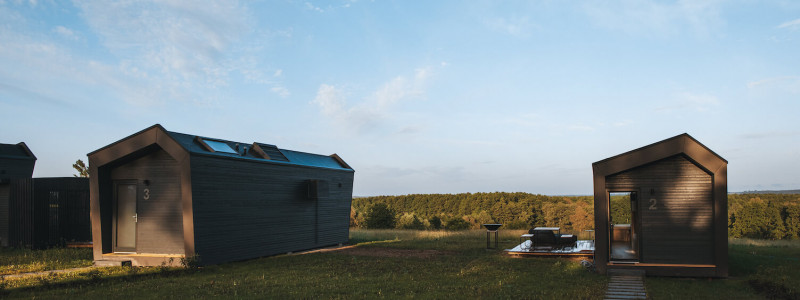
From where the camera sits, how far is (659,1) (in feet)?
45.3

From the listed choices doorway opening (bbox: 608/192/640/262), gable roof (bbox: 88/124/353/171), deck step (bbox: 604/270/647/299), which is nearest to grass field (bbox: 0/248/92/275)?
gable roof (bbox: 88/124/353/171)

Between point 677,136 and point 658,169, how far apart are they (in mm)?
813

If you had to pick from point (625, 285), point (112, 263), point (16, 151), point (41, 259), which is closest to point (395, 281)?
point (625, 285)

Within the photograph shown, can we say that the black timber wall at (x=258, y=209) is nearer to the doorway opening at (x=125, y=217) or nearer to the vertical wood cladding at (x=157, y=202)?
the vertical wood cladding at (x=157, y=202)

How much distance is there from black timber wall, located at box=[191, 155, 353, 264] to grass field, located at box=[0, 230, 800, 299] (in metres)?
0.68

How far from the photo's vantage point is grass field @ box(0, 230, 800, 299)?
27.0ft

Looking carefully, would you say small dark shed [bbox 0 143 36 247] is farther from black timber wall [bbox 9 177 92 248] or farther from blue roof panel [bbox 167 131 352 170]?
blue roof panel [bbox 167 131 352 170]

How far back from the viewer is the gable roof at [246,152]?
11.7m

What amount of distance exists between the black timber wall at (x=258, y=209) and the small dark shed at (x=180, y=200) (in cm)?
3

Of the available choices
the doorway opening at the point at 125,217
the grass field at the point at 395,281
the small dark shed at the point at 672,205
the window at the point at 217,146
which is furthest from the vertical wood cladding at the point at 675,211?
the doorway opening at the point at 125,217

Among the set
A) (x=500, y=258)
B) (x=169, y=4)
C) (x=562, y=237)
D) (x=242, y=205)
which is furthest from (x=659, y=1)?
(x=169, y=4)

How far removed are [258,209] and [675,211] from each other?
35.0 ft

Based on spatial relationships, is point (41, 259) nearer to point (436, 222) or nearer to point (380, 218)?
point (380, 218)

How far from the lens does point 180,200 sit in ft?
39.4
